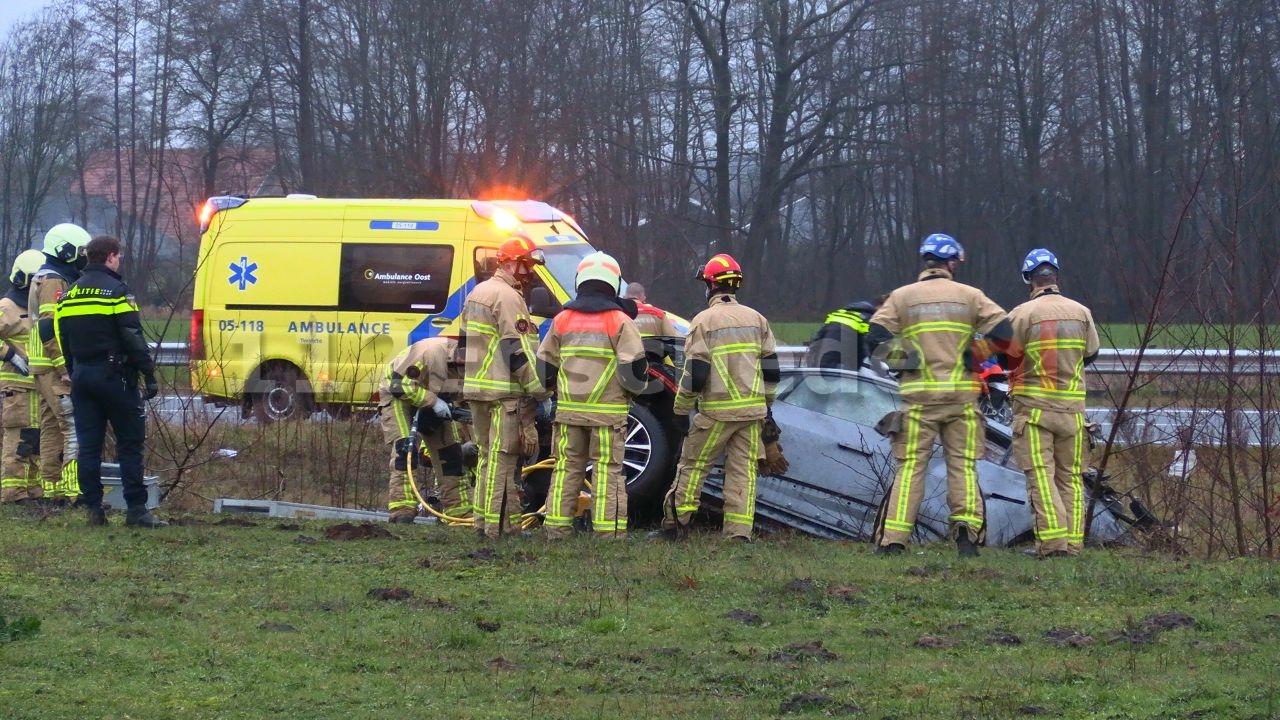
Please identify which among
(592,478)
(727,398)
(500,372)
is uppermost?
(500,372)

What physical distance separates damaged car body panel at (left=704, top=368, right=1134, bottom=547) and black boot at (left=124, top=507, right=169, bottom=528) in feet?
11.4

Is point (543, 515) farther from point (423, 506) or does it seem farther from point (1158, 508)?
point (1158, 508)

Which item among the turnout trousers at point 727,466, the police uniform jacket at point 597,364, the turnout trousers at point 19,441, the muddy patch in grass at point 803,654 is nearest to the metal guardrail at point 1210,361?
the turnout trousers at point 727,466

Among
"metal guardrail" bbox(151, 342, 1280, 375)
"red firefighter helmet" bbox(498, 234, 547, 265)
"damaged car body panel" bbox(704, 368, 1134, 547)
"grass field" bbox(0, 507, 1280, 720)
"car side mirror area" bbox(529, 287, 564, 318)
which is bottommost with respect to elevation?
"grass field" bbox(0, 507, 1280, 720)

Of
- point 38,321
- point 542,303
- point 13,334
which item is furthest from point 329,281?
point 38,321

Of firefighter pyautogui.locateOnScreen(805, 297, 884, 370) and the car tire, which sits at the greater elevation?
firefighter pyautogui.locateOnScreen(805, 297, 884, 370)

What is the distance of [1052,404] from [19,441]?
7.21 m

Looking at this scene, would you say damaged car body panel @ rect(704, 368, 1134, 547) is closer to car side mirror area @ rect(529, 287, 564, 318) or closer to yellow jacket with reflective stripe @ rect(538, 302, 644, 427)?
yellow jacket with reflective stripe @ rect(538, 302, 644, 427)

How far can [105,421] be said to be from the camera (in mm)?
8867

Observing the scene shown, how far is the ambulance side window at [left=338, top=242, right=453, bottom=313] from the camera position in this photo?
14594mm

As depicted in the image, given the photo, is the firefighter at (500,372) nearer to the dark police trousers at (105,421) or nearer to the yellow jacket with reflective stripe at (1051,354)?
the dark police trousers at (105,421)

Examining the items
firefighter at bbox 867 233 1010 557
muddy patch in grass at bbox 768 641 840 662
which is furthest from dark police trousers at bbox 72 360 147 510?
muddy patch in grass at bbox 768 641 840 662

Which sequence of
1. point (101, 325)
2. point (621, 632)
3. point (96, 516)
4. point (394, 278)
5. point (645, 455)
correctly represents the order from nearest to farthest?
point (621, 632), point (101, 325), point (96, 516), point (645, 455), point (394, 278)

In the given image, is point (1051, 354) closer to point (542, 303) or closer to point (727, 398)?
point (727, 398)
